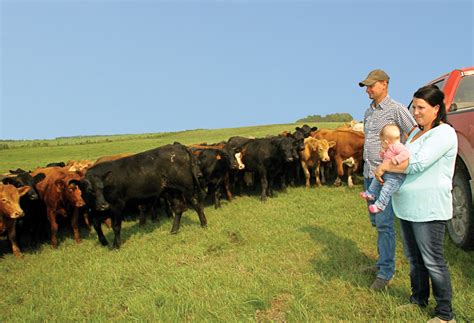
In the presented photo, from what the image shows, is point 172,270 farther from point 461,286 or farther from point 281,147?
point 281,147

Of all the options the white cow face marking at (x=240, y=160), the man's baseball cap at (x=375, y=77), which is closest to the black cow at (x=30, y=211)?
the white cow face marking at (x=240, y=160)

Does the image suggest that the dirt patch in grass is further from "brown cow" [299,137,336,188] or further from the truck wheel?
"brown cow" [299,137,336,188]

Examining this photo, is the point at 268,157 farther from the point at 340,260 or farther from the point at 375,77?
the point at 375,77

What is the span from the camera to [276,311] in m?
4.10

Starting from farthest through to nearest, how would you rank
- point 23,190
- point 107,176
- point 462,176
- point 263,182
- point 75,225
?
1. point 263,182
2. point 75,225
3. point 23,190
4. point 107,176
5. point 462,176

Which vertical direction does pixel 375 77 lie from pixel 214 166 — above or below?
above

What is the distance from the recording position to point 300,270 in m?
5.19

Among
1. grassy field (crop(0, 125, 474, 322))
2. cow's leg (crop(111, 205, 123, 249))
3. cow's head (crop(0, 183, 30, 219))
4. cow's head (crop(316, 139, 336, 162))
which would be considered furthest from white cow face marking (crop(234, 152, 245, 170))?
cow's head (crop(0, 183, 30, 219))

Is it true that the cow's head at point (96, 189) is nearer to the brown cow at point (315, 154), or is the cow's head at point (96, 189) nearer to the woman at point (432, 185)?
the woman at point (432, 185)

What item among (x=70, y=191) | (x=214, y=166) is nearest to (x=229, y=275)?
(x=70, y=191)

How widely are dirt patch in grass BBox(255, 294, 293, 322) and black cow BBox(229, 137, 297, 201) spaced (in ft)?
21.6

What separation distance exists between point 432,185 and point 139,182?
6081 millimetres

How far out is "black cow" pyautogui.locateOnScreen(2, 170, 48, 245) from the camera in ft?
28.6

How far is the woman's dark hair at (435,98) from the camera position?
328 cm
